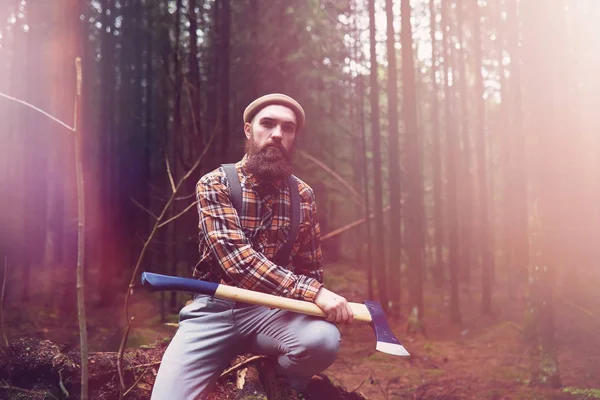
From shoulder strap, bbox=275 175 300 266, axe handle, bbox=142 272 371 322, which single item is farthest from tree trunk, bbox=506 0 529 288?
axe handle, bbox=142 272 371 322

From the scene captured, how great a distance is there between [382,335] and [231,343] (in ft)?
2.95

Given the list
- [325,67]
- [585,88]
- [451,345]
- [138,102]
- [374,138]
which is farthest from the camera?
[585,88]

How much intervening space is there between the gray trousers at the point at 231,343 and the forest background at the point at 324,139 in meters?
3.53

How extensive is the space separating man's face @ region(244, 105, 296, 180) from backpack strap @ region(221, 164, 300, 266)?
0.41 ft

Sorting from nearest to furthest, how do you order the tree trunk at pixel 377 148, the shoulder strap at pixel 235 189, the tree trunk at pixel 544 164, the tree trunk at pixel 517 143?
1. the shoulder strap at pixel 235 189
2. the tree trunk at pixel 544 164
3. the tree trunk at pixel 517 143
4. the tree trunk at pixel 377 148

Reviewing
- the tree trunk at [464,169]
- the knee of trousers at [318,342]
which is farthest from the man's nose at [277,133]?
the tree trunk at [464,169]

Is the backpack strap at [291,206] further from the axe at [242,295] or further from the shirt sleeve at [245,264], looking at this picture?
the axe at [242,295]

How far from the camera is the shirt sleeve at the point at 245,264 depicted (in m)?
2.50

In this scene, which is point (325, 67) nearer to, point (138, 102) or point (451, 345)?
point (138, 102)

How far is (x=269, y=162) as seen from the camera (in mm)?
2777

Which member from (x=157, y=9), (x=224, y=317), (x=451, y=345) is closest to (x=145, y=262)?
(x=157, y=9)

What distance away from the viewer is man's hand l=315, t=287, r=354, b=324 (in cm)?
244

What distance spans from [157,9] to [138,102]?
11.5 ft

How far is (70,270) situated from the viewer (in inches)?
618
